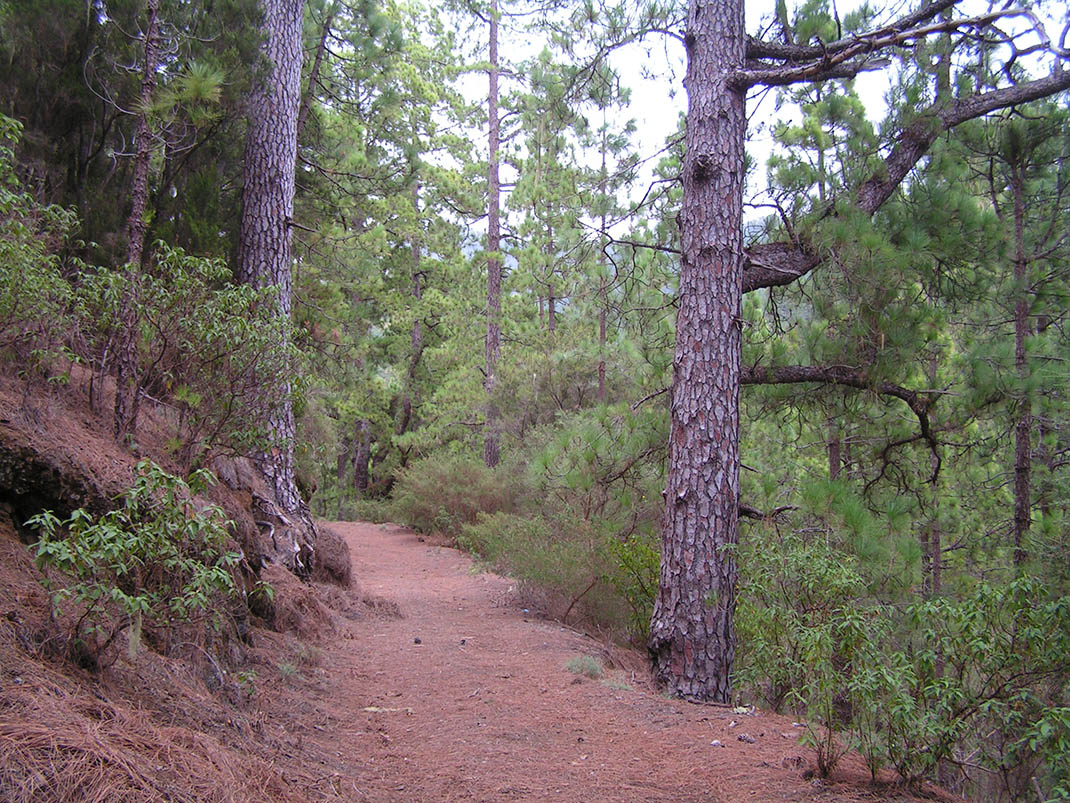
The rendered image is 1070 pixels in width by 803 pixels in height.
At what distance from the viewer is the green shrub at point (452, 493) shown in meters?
16.1

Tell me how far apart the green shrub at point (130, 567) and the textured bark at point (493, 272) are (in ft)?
47.6

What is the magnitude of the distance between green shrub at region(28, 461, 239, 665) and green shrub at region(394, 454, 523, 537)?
12138 mm

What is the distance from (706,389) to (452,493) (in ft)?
36.1

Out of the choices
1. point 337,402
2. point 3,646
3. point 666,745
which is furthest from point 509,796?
point 337,402

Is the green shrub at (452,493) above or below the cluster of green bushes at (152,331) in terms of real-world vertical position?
below

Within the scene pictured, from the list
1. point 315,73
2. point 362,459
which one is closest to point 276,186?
point 315,73

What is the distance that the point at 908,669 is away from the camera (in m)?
3.66

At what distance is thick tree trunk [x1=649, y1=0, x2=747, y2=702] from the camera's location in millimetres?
6039

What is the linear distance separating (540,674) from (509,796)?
96.0 inches

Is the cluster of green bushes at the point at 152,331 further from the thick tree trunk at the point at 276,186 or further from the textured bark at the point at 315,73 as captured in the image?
the textured bark at the point at 315,73

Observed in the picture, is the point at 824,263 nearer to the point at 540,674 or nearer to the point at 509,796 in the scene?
the point at 540,674

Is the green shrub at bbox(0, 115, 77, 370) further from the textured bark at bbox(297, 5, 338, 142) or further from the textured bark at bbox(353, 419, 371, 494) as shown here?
the textured bark at bbox(353, 419, 371, 494)

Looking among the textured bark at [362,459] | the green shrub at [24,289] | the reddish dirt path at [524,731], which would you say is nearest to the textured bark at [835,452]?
the reddish dirt path at [524,731]

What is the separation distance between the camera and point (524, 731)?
191 inches
